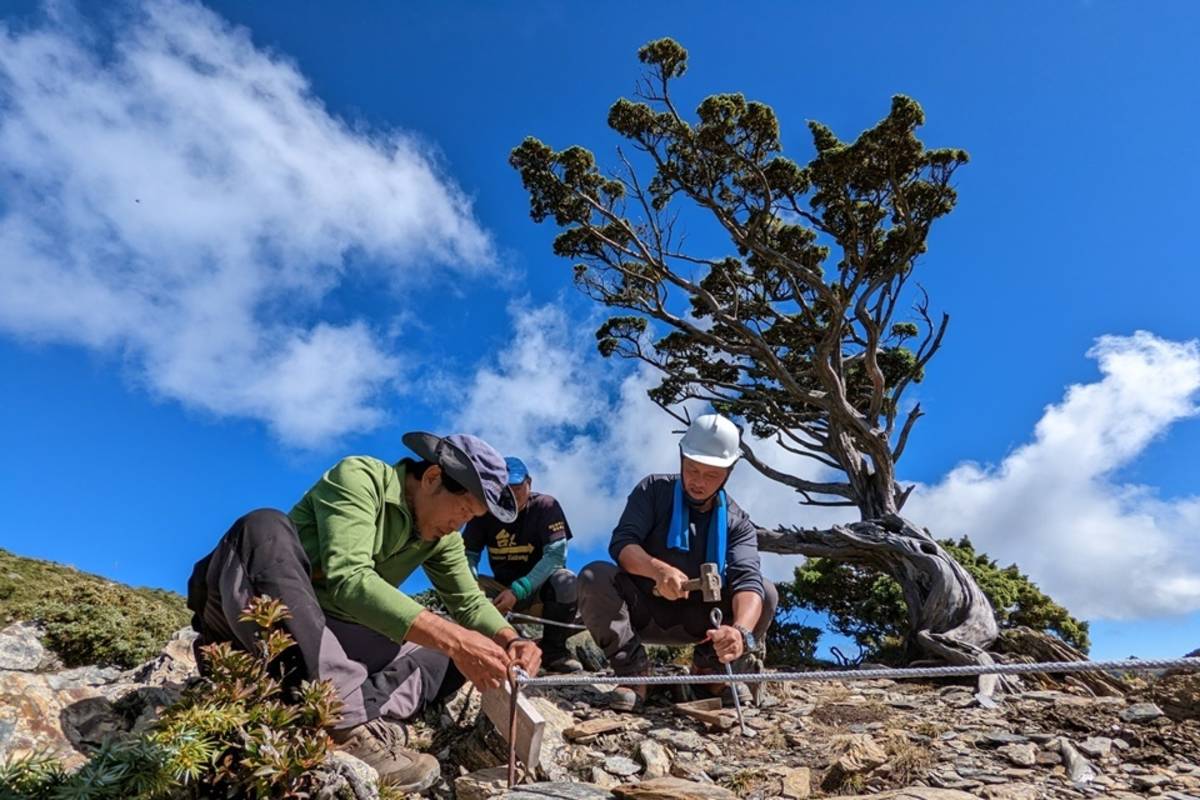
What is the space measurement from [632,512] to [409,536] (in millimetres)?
2061

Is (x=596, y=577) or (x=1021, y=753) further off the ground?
(x=596, y=577)

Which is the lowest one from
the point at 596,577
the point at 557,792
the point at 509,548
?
the point at 557,792

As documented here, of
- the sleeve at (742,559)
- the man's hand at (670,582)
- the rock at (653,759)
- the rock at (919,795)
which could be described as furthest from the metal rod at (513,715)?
the sleeve at (742,559)

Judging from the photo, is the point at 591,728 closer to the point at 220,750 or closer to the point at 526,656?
the point at 526,656

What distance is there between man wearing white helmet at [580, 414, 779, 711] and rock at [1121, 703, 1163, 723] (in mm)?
2145

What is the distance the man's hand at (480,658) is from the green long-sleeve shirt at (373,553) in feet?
0.67

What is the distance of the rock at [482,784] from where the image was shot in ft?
10.2

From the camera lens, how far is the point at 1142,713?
15.8ft

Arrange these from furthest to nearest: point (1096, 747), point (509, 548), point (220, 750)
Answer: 1. point (509, 548)
2. point (1096, 747)
3. point (220, 750)

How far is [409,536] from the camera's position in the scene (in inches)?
139

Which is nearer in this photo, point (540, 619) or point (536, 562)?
point (540, 619)

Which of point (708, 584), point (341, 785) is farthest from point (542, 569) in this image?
point (341, 785)

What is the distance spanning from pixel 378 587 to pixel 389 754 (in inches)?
30.7

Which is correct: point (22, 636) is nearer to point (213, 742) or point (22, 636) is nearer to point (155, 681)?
point (155, 681)
